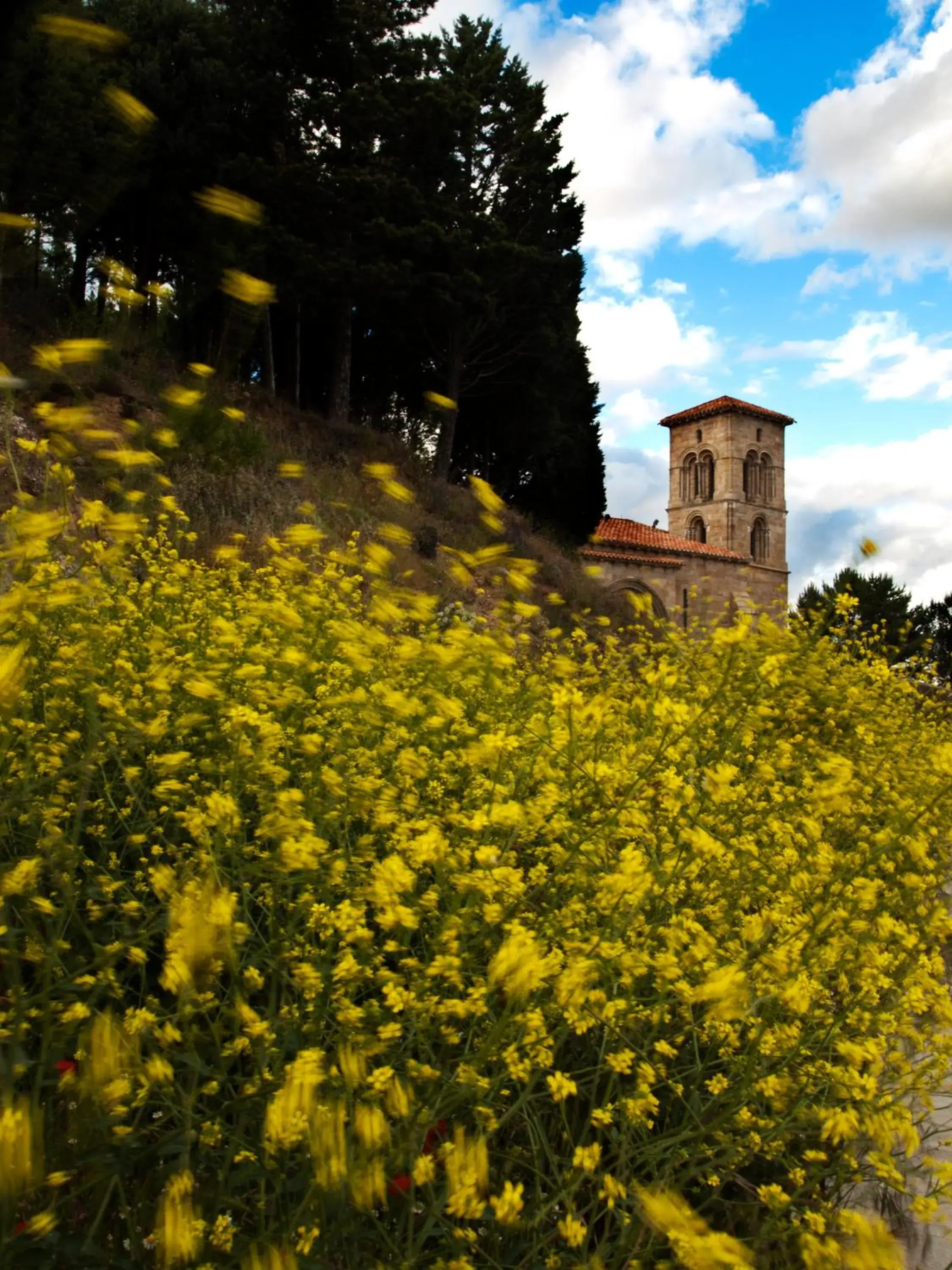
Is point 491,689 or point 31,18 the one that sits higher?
point 31,18

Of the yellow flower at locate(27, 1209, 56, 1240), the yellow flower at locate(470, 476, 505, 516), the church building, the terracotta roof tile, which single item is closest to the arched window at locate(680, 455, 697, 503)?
the church building

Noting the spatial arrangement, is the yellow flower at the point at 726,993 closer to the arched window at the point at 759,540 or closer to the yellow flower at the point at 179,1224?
the yellow flower at the point at 179,1224

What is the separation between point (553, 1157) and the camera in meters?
1.71

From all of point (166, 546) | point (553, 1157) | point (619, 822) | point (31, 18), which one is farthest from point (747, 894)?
point (166, 546)

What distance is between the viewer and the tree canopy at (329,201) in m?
16.9

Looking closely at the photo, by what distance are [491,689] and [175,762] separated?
4.24ft

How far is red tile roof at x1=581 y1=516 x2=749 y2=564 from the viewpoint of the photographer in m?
27.7

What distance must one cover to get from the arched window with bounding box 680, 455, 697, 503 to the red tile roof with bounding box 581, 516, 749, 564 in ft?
40.7

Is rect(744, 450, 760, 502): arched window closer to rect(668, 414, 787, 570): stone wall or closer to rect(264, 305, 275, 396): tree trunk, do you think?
rect(668, 414, 787, 570): stone wall

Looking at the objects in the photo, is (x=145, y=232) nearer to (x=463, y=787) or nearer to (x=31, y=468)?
(x=31, y=468)

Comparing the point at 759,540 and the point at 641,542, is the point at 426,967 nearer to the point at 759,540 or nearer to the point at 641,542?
the point at 641,542

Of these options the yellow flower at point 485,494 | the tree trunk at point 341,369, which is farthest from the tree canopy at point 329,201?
the yellow flower at point 485,494

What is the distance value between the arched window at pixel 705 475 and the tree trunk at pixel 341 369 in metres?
29.2

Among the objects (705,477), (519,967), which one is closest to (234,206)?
(519,967)
